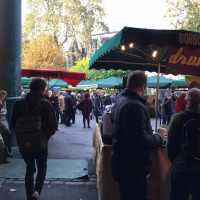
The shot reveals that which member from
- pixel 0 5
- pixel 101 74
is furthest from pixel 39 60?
pixel 0 5

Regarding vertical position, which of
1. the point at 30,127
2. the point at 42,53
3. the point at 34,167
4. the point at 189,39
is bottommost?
the point at 34,167

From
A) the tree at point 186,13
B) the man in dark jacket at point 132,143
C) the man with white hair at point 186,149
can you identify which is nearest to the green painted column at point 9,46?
the man in dark jacket at point 132,143

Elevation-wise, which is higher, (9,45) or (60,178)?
(9,45)

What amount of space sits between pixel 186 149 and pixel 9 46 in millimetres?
9082

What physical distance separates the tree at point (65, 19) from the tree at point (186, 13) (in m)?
22.8

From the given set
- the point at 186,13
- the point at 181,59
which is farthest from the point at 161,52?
the point at 186,13

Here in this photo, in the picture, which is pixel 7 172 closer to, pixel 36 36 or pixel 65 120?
pixel 65 120

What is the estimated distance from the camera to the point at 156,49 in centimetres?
890

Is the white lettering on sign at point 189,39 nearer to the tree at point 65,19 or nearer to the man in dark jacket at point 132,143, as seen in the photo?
the man in dark jacket at point 132,143

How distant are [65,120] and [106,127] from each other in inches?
717

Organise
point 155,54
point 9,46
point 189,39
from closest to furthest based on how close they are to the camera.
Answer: point 189,39
point 155,54
point 9,46

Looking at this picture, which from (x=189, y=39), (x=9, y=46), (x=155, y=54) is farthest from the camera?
(x=9, y=46)

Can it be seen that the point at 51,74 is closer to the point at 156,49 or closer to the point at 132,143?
the point at 156,49

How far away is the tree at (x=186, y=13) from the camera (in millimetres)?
34844
